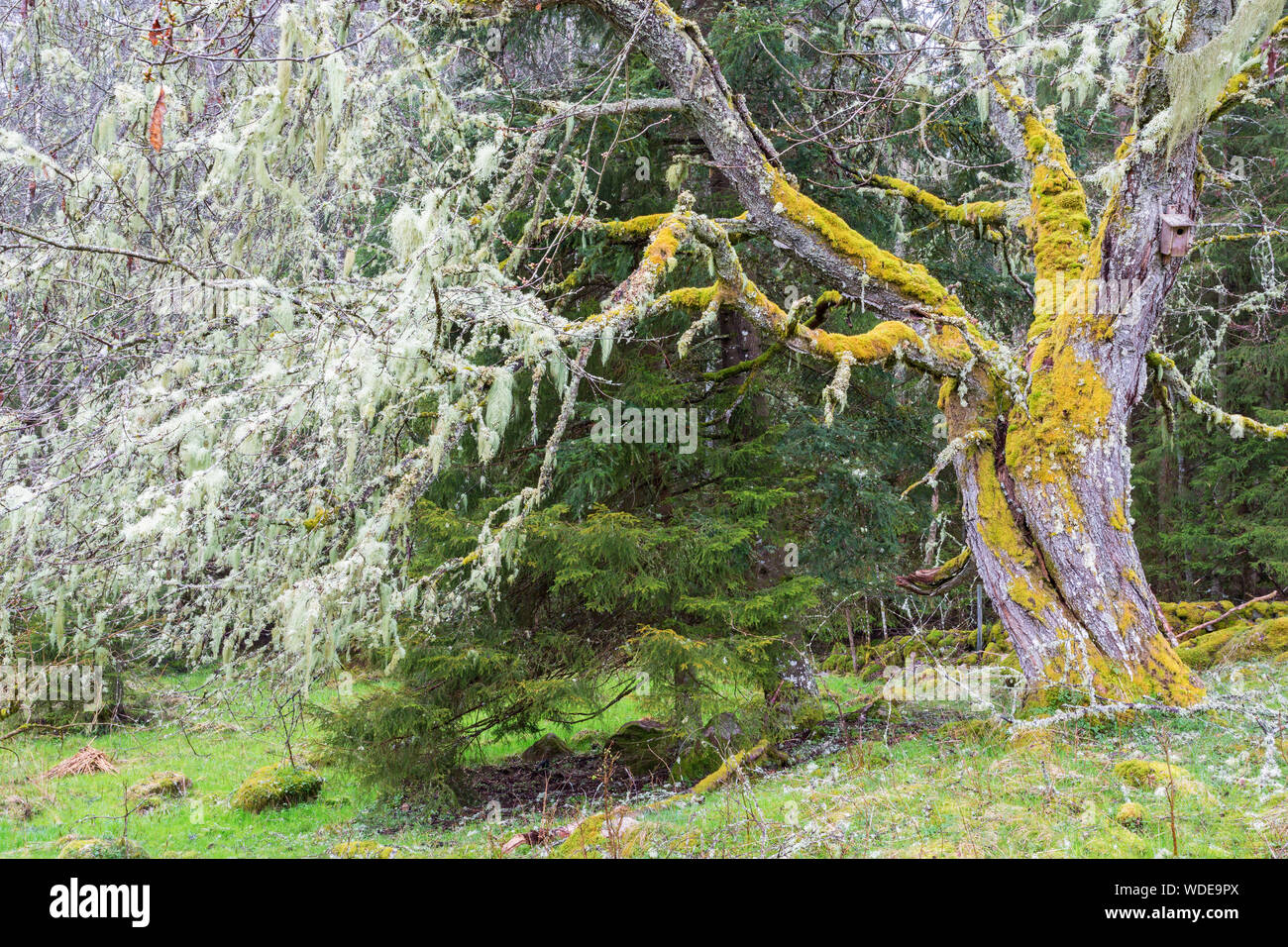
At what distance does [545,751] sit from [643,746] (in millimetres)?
1324

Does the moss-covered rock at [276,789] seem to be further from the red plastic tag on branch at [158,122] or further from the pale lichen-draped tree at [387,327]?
the red plastic tag on branch at [158,122]

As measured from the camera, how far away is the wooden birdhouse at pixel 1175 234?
17.1 feet

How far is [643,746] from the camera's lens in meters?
7.53

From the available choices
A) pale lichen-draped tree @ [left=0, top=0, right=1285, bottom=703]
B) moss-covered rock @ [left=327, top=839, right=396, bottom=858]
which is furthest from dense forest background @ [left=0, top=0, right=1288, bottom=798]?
moss-covered rock @ [left=327, top=839, right=396, bottom=858]

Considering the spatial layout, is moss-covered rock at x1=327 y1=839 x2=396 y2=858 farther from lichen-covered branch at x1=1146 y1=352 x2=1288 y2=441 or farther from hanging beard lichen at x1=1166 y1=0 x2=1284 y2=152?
lichen-covered branch at x1=1146 y1=352 x2=1288 y2=441

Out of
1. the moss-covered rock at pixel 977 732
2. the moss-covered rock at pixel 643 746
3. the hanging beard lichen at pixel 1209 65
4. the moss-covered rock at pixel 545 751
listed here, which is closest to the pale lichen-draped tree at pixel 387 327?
the hanging beard lichen at pixel 1209 65

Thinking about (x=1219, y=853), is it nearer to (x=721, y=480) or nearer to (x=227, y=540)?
(x=721, y=480)

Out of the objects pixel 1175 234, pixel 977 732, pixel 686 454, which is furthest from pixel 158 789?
pixel 1175 234

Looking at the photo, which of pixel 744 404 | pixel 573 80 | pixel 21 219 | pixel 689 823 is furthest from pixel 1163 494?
pixel 21 219

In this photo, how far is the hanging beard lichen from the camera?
12.7 feet

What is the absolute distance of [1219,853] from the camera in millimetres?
2869

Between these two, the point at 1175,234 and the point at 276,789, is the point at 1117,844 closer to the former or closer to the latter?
the point at 1175,234
